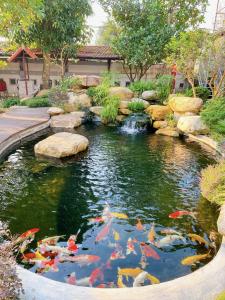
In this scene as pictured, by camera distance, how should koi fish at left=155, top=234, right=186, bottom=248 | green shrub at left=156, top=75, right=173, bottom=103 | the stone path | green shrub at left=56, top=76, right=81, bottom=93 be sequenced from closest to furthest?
koi fish at left=155, top=234, right=186, bottom=248 → the stone path → green shrub at left=56, top=76, right=81, bottom=93 → green shrub at left=156, top=75, right=173, bottom=103

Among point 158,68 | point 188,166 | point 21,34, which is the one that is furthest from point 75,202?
point 158,68

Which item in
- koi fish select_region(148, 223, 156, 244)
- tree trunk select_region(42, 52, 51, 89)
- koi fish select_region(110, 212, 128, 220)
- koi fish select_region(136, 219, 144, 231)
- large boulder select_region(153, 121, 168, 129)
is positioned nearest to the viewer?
koi fish select_region(148, 223, 156, 244)

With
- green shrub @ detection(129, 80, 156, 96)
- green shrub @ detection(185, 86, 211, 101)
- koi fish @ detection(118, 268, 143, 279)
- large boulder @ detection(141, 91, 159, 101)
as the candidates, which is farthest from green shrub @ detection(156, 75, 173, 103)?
koi fish @ detection(118, 268, 143, 279)

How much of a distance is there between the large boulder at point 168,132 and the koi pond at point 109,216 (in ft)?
9.38

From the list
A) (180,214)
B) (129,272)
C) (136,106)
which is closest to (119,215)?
(180,214)

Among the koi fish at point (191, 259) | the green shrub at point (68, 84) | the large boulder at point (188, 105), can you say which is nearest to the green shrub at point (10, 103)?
the green shrub at point (68, 84)

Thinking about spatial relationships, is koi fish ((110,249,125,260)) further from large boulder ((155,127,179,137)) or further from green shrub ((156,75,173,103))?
green shrub ((156,75,173,103))

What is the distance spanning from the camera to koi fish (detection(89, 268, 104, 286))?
13.9 ft

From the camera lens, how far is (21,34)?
1823 centimetres

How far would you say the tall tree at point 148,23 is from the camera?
1912 centimetres

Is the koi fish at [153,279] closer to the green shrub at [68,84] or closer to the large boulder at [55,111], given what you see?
the large boulder at [55,111]

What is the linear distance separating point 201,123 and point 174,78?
562 cm

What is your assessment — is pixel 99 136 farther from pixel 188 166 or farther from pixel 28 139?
pixel 188 166

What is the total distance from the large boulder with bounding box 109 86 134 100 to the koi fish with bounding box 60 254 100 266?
11926 millimetres
